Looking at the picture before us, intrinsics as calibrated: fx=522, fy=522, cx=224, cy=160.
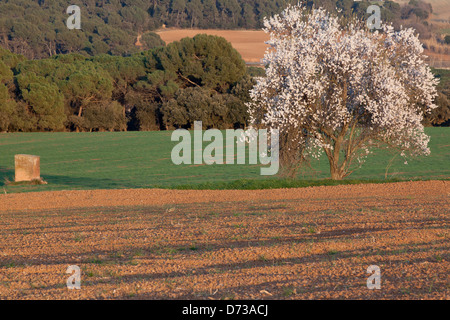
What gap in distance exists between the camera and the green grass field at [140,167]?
2674cm

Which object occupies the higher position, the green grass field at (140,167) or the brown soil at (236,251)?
the brown soil at (236,251)

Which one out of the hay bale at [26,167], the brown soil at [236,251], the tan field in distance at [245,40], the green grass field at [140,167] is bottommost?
the green grass field at [140,167]

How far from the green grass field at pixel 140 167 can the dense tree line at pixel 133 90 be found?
140 inches

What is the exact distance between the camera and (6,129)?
183 ft

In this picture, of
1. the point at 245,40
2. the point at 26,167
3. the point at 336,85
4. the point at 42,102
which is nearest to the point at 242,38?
the point at 245,40

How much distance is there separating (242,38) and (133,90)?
35775 millimetres

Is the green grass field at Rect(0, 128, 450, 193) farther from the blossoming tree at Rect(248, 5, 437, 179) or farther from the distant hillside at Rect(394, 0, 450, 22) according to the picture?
the distant hillside at Rect(394, 0, 450, 22)

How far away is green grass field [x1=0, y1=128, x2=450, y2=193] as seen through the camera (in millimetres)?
26742

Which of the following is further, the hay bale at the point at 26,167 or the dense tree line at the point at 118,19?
the dense tree line at the point at 118,19

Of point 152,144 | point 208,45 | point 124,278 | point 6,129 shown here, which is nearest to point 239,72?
point 208,45

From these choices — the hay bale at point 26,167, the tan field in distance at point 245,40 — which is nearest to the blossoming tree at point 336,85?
the hay bale at point 26,167

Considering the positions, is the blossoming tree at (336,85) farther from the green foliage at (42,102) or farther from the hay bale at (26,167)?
the green foliage at (42,102)

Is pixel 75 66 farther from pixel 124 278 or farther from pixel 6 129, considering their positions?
pixel 124 278

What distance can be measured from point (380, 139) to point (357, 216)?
917 centimetres
